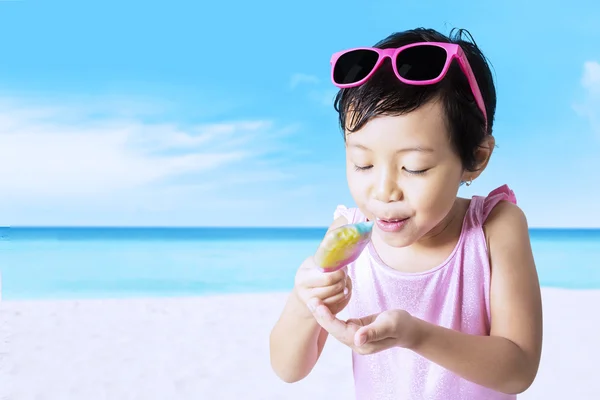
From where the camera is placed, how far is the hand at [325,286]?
1319mm

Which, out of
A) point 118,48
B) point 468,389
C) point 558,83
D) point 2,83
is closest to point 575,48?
point 558,83

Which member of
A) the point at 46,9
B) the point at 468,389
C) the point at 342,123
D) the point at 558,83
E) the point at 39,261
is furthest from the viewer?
the point at 46,9

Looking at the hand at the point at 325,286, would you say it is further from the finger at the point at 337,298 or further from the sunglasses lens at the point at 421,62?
the sunglasses lens at the point at 421,62

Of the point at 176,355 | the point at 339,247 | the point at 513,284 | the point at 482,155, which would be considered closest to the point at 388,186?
the point at 339,247

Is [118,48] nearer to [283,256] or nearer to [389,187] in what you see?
[283,256]

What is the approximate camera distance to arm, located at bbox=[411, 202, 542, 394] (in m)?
1.37

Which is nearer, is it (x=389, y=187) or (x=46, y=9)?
(x=389, y=187)

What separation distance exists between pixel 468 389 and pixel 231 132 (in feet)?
57.3

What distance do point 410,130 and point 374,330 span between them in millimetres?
419

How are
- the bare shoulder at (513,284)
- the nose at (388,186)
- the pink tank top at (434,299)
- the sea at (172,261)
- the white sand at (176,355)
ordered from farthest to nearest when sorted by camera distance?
the sea at (172,261), the white sand at (176,355), the pink tank top at (434,299), the bare shoulder at (513,284), the nose at (388,186)

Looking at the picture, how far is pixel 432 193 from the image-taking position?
1411mm

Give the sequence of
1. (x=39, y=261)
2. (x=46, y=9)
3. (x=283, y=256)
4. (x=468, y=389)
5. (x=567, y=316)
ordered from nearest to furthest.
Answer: (x=468, y=389) < (x=567, y=316) < (x=39, y=261) < (x=283, y=256) < (x=46, y=9)

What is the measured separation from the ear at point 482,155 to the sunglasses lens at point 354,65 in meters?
0.30

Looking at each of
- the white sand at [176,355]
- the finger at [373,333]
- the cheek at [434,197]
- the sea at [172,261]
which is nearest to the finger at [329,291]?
the finger at [373,333]
